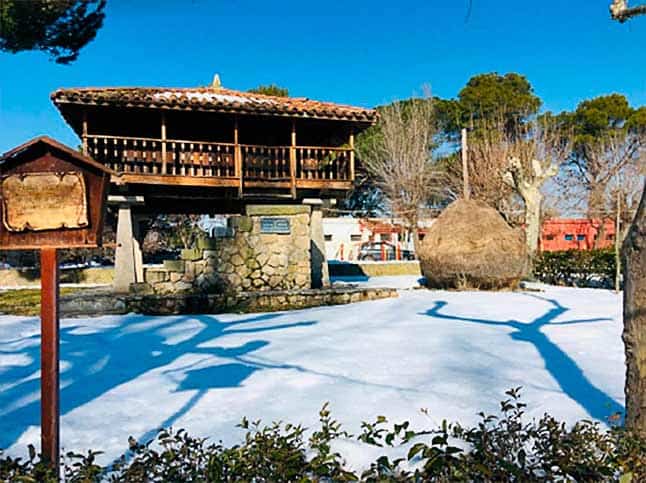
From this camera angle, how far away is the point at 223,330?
6.77m

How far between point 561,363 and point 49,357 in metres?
4.26

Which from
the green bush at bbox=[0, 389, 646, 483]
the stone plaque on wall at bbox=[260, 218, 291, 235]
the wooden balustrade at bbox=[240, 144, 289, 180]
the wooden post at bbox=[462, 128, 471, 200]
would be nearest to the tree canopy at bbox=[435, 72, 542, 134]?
the wooden post at bbox=[462, 128, 471, 200]

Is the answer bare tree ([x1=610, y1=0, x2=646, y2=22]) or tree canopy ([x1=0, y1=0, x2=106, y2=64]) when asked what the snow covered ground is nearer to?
bare tree ([x1=610, y1=0, x2=646, y2=22])

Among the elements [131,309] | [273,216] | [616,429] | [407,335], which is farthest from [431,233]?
[616,429]

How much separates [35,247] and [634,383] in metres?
3.17

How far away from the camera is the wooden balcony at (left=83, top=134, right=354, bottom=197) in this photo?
10180 mm

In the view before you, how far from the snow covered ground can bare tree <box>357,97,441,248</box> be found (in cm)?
1827

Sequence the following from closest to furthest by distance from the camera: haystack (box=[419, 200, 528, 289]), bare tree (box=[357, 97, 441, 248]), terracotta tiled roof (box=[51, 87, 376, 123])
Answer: terracotta tiled roof (box=[51, 87, 376, 123])
haystack (box=[419, 200, 528, 289])
bare tree (box=[357, 97, 441, 248])

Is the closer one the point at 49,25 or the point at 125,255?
the point at 125,255

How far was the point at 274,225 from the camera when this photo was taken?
1012 centimetres

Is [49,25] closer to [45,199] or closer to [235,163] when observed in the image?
[235,163]

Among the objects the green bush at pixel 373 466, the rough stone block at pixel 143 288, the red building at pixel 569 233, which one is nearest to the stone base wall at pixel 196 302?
the rough stone block at pixel 143 288

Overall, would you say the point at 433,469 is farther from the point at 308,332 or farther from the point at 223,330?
the point at 223,330

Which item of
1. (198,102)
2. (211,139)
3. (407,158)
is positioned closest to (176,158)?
(211,139)
